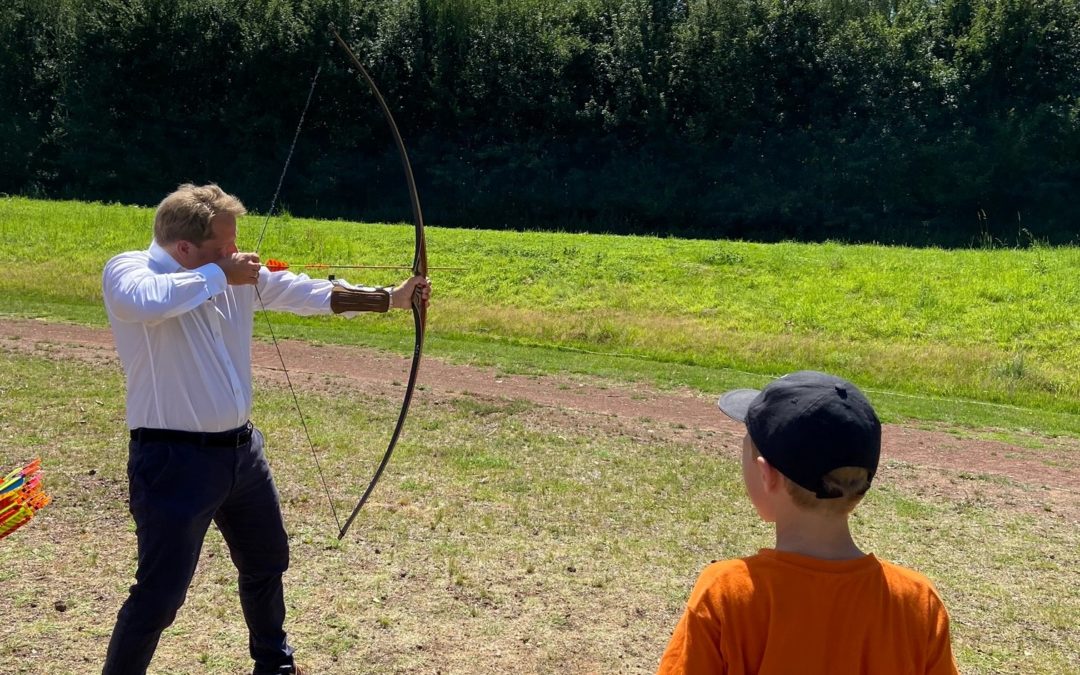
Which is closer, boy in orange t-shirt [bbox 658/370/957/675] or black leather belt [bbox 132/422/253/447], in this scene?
boy in orange t-shirt [bbox 658/370/957/675]

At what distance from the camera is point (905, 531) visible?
668 centimetres

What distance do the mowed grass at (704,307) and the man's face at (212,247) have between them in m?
8.78

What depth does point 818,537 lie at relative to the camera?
6.82ft

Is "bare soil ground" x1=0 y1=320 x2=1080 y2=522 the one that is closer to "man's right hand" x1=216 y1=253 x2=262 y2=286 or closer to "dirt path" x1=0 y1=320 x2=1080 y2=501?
"dirt path" x1=0 y1=320 x2=1080 y2=501

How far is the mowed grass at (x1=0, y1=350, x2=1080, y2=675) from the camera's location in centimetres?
462

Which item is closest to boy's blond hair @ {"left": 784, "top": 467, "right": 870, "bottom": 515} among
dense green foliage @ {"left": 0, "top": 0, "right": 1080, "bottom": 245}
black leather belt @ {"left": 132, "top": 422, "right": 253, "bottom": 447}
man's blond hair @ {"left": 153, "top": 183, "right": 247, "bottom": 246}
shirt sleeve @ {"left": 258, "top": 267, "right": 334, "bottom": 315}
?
black leather belt @ {"left": 132, "top": 422, "right": 253, "bottom": 447}

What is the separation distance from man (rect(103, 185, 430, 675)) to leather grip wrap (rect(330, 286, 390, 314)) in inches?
19.9

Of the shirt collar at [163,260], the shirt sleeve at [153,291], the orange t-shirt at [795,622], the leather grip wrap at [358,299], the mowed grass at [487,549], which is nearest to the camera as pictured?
the orange t-shirt at [795,622]

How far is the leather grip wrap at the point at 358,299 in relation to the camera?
428 centimetres

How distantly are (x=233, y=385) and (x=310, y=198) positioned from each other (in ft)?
91.6

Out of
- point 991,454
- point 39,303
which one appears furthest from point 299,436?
point 39,303

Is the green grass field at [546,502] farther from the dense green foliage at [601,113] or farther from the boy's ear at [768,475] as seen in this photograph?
the dense green foliage at [601,113]

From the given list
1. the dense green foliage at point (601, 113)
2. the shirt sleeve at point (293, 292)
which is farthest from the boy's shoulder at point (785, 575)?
the dense green foliage at point (601, 113)

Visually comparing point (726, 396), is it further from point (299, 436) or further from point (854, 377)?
point (854, 377)
